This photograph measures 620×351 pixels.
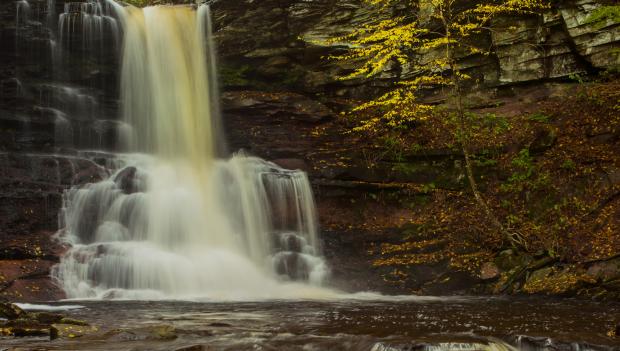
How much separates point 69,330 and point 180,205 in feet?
24.6

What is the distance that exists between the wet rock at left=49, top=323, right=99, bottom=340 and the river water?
0.17 metres

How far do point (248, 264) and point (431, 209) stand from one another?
16.2ft

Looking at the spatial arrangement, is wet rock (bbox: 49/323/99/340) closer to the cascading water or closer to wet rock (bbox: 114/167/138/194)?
the cascading water

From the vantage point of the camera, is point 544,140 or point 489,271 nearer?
point 489,271

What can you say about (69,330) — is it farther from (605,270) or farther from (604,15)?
(604,15)

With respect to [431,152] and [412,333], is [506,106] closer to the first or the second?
[431,152]

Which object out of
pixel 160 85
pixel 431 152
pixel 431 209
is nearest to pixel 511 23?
pixel 431 152

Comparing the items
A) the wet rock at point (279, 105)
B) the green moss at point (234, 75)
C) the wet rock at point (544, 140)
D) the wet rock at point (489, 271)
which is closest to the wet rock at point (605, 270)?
the wet rock at point (489, 271)

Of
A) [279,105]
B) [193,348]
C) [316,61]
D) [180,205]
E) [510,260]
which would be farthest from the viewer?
[316,61]

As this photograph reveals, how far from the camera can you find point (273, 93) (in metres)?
18.8

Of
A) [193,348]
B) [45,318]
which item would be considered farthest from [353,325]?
[45,318]

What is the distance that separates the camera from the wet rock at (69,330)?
677cm

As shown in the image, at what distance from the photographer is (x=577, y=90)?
15914mm

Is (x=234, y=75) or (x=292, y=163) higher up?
(x=234, y=75)
